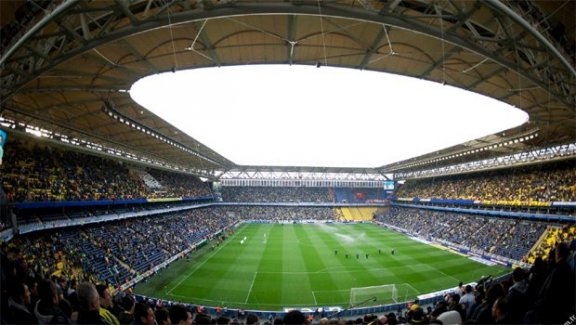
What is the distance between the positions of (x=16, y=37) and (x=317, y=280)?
2229 centimetres

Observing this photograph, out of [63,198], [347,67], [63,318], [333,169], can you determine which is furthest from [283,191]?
[63,318]

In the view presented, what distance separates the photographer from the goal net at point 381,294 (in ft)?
59.9

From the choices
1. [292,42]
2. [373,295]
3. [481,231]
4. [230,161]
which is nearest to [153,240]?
[373,295]

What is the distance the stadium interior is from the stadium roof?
0.06 meters

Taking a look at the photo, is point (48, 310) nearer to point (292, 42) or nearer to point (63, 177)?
point (292, 42)

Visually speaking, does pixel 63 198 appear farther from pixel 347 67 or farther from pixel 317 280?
pixel 347 67

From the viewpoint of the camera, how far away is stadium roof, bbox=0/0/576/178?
668 centimetres

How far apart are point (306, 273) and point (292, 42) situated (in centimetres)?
2123

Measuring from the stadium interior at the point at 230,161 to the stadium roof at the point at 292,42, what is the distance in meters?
0.06

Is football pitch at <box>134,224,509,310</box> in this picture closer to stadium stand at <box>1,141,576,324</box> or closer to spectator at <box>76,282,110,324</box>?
stadium stand at <box>1,141,576,324</box>

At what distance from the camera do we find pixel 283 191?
70.8m

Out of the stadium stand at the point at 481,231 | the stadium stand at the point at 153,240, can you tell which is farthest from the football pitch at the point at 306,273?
the stadium stand at the point at 481,231

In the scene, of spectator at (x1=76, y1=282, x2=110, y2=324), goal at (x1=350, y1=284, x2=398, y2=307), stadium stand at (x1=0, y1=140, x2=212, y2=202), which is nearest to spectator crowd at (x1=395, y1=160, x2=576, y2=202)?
goal at (x1=350, y1=284, x2=398, y2=307)

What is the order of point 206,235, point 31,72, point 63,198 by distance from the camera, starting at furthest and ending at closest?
point 206,235 < point 63,198 < point 31,72
